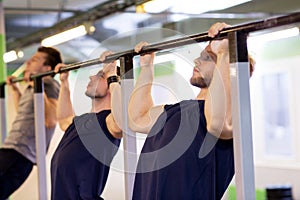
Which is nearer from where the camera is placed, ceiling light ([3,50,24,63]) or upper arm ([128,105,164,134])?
upper arm ([128,105,164,134])

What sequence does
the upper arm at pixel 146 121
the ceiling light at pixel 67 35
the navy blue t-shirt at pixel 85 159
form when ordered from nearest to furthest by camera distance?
the upper arm at pixel 146 121, the navy blue t-shirt at pixel 85 159, the ceiling light at pixel 67 35

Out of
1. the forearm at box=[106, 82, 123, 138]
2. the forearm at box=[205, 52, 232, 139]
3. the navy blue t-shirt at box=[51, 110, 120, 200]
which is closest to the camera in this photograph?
the forearm at box=[205, 52, 232, 139]

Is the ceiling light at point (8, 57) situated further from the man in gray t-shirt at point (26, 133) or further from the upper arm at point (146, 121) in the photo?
the upper arm at point (146, 121)

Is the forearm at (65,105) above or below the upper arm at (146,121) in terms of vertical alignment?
above

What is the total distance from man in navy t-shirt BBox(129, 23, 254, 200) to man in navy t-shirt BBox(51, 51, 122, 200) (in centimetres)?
43

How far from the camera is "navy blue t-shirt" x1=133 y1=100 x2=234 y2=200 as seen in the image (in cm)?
228

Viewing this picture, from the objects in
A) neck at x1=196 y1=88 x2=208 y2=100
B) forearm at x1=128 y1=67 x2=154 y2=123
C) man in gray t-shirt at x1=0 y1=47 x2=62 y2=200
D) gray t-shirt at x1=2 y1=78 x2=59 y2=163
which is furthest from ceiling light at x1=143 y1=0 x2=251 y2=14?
neck at x1=196 y1=88 x2=208 y2=100

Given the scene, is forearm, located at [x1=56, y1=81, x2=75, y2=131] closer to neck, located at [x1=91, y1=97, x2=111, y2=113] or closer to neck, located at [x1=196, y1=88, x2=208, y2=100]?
neck, located at [x1=91, y1=97, x2=111, y2=113]

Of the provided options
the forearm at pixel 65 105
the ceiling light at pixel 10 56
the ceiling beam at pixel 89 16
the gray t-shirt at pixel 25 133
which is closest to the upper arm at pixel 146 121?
the forearm at pixel 65 105

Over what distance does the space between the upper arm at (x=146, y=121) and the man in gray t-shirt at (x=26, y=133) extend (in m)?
1.58

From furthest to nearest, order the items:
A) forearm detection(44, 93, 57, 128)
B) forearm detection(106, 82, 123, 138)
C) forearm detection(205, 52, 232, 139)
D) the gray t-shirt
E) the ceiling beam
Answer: the ceiling beam → the gray t-shirt → forearm detection(44, 93, 57, 128) → forearm detection(106, 82, 123, 138) → forearm detection(205, 52, 232, 139)

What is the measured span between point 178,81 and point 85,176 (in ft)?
2.88

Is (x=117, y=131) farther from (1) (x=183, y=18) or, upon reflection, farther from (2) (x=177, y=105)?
(1) (x=183, y=18)

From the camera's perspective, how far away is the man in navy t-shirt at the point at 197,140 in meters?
2.16
